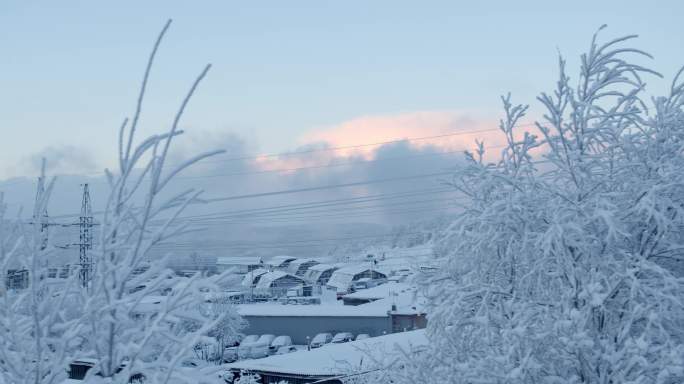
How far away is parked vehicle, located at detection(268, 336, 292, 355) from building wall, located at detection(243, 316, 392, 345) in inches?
59.5

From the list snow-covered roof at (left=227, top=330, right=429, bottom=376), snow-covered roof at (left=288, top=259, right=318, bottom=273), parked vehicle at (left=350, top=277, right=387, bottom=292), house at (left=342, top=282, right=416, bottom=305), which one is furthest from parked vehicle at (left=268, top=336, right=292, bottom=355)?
snow-covered roof at (left=288, top=259, right=318, bottom=273)

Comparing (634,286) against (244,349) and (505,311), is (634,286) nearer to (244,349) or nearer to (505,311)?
(505,311)

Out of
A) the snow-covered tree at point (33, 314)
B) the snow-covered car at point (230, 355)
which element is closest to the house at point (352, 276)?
the snow-covered car at point (230, 355)

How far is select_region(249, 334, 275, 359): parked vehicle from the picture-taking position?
4012cm

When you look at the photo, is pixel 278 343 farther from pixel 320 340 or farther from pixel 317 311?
pixel 320 340

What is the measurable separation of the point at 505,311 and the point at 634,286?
1687 mm

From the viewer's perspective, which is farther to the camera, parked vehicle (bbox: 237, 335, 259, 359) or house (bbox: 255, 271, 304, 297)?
house (bbox: 255, 271, 304, 297)

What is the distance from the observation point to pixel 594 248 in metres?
7.79

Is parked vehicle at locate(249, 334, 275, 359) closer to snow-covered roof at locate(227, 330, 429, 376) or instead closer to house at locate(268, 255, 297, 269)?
snow-covered roof at locate(227, 330, 429, 376)

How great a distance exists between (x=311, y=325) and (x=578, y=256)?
1481 inches

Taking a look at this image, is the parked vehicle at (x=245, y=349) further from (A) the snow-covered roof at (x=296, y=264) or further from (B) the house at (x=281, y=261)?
(B) the house at (x=281, y=261)

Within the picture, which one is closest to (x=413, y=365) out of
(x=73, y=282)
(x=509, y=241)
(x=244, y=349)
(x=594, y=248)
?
(x=509, y=241)

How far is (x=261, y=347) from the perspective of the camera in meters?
41.5

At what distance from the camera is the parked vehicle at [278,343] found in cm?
4319
